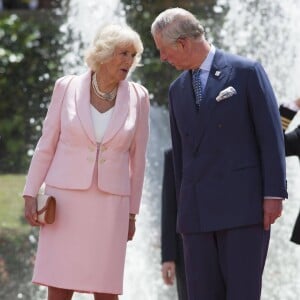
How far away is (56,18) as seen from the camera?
42.6 feet

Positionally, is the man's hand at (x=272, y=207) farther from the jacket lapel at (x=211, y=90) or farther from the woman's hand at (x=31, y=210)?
the woman's hand at (x=31, y=210)

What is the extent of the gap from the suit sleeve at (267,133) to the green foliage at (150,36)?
248 inches

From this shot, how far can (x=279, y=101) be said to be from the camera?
961cm

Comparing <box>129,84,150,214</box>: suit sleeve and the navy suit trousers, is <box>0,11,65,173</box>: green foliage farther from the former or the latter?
the navy suit trousers

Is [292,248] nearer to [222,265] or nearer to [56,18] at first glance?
[222,265]

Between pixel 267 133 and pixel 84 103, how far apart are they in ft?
2.87

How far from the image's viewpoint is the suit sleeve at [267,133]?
5.46 meters

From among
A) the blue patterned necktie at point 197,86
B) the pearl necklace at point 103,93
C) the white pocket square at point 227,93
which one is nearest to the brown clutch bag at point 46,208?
the pearl necklace at point 103,93

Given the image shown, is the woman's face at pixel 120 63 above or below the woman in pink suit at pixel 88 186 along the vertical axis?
above

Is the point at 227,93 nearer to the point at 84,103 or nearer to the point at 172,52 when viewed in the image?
the point at 172,52

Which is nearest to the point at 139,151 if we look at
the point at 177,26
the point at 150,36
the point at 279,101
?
the point at 177,26

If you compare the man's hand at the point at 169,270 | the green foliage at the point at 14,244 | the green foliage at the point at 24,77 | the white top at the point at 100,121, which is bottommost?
the green foliage at the point at 14,244

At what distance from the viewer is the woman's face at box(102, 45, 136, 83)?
5.87 m

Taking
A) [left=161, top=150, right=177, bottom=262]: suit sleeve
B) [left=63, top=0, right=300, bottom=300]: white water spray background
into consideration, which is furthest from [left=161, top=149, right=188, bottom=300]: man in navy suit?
[left=63, top=0, right=300, bottom=300]: white water spray background
